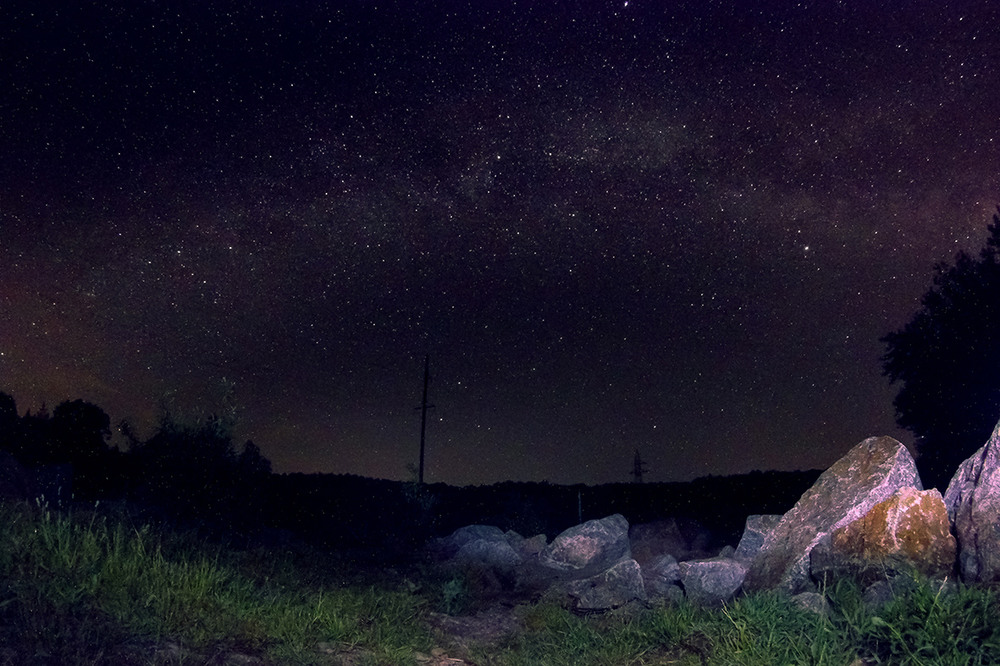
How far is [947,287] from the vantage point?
20469mm

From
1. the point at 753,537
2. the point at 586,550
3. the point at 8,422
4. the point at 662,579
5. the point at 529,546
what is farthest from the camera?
the point at 8,422

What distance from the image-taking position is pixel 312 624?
6316 mm

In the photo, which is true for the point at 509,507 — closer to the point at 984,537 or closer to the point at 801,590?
the point at 801,590

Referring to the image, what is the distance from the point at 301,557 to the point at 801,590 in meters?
6.60

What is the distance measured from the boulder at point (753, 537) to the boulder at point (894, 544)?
4.92 metres


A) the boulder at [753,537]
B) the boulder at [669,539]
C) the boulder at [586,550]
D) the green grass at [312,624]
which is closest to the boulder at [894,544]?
the green grass at [312,624]

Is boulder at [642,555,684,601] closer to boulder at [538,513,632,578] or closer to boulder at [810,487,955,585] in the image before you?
boulder at [538,513,632,578]

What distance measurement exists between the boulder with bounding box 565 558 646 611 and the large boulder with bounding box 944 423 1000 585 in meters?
3.71

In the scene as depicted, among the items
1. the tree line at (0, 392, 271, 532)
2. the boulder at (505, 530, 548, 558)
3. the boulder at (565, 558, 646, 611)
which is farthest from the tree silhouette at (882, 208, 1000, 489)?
the tree line at (0, 392, 271, 532)

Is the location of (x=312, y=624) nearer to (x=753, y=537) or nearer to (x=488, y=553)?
(x=753, y=537)

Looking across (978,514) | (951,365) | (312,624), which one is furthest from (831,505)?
(951,365)

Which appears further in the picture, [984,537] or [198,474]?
[198,474]

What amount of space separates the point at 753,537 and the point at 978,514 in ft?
20.5

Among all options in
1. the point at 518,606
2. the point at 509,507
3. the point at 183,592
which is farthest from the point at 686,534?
the point at 183,592
